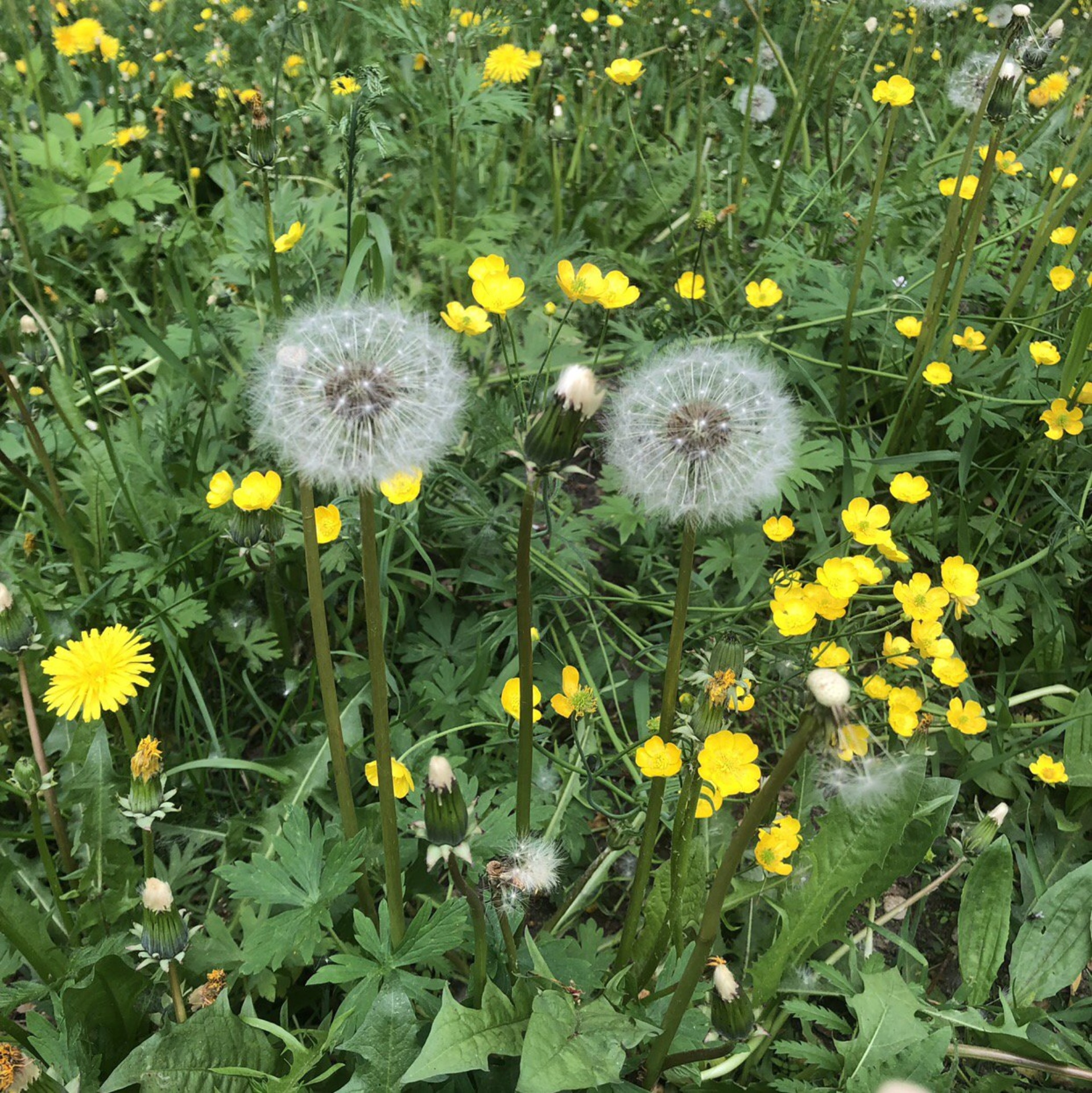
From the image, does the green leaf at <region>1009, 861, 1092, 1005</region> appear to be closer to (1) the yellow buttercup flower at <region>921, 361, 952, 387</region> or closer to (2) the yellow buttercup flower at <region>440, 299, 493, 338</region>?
(1) the yellow buttercup flower at <region>921, 361, 952, 387</region>

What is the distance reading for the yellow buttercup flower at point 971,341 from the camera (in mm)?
2287

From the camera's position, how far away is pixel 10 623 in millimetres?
1385

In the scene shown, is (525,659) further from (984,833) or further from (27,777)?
(984,833)

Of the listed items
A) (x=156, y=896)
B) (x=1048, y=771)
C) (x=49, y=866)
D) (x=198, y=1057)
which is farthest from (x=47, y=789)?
(x=1048, y=771)

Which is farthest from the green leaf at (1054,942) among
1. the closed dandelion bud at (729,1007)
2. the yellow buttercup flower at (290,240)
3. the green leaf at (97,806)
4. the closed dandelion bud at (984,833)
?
the yellow buttercup flower at (290,240)

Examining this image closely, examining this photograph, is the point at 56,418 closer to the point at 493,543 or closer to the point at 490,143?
the point at 493,543

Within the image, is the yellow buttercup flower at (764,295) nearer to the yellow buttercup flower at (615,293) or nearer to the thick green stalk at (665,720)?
the yellow buttercup flower at (615,293)

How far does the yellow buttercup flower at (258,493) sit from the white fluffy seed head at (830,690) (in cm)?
104

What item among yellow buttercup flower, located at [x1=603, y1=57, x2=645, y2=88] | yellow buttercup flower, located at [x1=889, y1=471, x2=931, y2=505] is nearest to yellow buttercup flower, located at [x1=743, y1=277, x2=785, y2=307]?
yellow buttercup flower, located at [x1=889, y1=471, x2=931, y2=505]

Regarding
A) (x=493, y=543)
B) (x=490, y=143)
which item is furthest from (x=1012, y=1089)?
(x=490, y=143)

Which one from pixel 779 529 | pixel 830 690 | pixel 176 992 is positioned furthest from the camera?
pixel 779 529

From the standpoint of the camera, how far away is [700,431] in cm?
124

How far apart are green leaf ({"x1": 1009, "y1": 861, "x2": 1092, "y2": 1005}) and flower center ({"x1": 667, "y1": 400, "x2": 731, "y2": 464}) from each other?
1.08 m

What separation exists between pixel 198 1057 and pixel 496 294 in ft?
4.40
